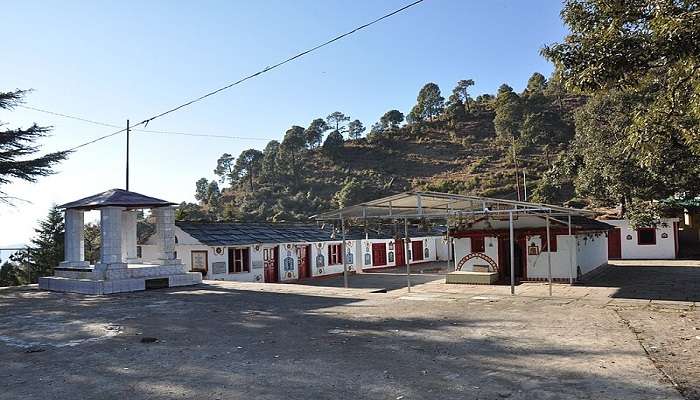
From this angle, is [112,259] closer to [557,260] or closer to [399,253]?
[557,260]

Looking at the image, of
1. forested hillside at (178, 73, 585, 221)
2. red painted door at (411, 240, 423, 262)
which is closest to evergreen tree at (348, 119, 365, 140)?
forested hillside at (178, 73, 585, 221)

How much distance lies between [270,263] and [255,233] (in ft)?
5.60

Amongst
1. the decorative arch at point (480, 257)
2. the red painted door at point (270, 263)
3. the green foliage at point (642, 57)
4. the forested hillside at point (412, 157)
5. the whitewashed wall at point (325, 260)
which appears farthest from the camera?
the forested hillside at point (412, 157)

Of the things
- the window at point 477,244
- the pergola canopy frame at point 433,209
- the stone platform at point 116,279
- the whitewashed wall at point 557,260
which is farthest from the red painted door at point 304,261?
the whitewashed wall at point 557,260

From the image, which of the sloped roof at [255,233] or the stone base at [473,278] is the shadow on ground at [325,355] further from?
the sloped roof at [255,233]

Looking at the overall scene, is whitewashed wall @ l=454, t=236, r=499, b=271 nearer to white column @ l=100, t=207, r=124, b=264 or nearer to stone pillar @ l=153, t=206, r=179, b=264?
stone pillar @ l=153, t=206, r=179, b=264

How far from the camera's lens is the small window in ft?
65.7

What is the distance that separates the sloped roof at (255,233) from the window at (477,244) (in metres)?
10.0

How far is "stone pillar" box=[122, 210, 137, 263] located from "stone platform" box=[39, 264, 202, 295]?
285 centimetres

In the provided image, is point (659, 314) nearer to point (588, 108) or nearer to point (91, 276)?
point (91, 276)

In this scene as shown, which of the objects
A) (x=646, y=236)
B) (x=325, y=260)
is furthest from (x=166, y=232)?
(x=646, y=236)

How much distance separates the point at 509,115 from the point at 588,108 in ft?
120

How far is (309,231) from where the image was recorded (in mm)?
29266

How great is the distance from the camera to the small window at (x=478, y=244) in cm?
2003
